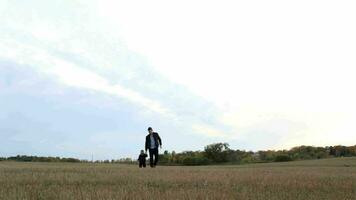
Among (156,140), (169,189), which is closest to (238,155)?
(156,140)

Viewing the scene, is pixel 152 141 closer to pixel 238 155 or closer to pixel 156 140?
pixel 156 140

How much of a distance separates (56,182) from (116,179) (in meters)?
1.81

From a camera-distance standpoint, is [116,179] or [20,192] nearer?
[20,192]

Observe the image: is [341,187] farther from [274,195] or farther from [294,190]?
[274,195]

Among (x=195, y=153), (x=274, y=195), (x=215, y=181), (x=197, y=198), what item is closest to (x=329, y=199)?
(x=274, y=195)

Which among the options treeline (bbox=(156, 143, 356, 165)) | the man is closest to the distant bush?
treeline (bbox=(156, 143, 356, 165))

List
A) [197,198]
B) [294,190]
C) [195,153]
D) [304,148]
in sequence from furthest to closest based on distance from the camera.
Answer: [304,148]
[195,153]
[294,190]
[197,198]

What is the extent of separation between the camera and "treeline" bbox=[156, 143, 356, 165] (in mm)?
87625

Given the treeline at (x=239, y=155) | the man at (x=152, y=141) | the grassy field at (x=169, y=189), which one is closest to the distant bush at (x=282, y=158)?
the treeline at (x=239, y=155)

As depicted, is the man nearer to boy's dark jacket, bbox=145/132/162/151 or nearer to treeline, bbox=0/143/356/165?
boy's dark jacket, bbox=145/132/162/151

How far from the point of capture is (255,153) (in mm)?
101812

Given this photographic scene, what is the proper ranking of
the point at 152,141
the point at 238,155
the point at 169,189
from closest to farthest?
the point at 169,189 < the point at 152,141 < the point at 238,155

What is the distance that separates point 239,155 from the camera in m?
98.6

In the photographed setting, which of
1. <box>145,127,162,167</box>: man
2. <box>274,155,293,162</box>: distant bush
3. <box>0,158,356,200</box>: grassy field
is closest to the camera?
<box>0,158,356,200</box>: grassy field
